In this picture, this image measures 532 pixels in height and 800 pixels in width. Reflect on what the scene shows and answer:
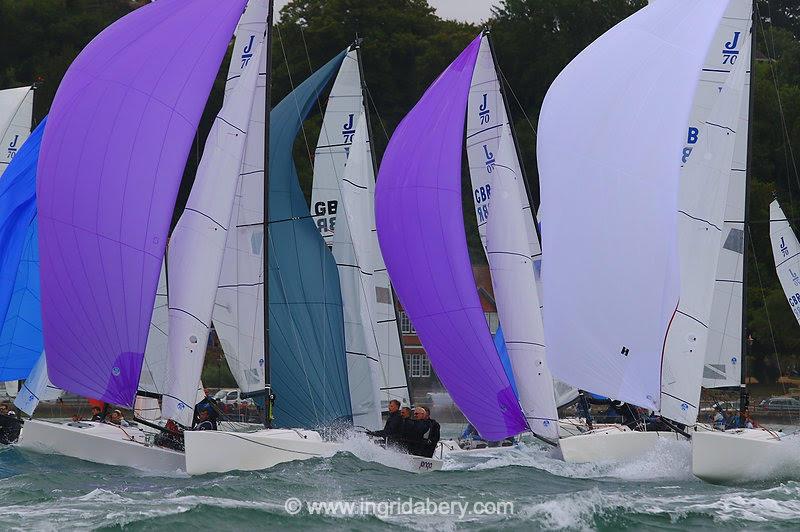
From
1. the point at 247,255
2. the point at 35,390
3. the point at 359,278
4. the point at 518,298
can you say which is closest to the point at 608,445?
the point at 518,298

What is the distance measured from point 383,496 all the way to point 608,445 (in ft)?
17.0

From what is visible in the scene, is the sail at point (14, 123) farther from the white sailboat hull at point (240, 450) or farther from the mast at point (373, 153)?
the white sailboat hull at point (240, 450)

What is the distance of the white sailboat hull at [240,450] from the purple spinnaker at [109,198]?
0.98 meters

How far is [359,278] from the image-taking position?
20391mm

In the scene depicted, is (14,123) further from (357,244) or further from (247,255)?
(247,255)

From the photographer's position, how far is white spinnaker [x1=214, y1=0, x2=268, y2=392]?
17.8 metres

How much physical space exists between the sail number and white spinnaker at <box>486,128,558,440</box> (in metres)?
2.34

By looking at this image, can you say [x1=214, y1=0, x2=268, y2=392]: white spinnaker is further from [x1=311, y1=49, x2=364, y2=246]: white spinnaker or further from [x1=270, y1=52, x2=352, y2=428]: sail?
[x1=311, y1=49, x2=364, y2=246]: white spinnaker

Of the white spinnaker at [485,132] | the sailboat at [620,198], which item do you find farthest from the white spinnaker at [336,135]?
the sailboat at [620,198]

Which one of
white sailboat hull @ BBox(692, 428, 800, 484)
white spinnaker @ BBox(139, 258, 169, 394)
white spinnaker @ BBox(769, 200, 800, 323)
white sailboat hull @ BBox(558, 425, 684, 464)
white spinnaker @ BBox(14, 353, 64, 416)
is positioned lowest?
white sailboat hull @ BBox(558, 425, 684, 464)

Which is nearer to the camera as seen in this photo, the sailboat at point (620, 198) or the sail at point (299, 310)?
the sailboat at point (620, 198)

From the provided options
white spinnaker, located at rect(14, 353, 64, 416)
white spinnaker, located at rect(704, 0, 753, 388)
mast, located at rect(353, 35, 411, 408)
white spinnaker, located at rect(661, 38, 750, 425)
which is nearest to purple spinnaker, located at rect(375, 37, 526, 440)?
mast, located at rect(353, 35, 411, 408)

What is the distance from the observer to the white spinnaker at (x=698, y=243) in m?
16.8

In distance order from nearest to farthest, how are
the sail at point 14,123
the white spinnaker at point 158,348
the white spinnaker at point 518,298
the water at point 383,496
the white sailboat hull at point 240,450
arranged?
the water at point 383,496
the white sailboat hull at point 240,450
the white spinnaker at point 518,298
the white spinnaker at point 158,348
the sail at point 14,123
